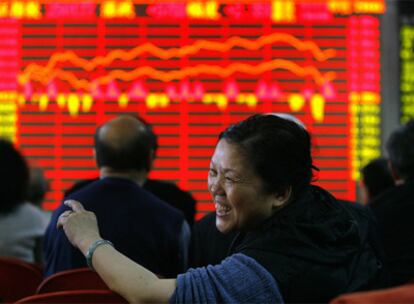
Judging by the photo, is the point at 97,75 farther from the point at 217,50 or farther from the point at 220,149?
the point at 220,149

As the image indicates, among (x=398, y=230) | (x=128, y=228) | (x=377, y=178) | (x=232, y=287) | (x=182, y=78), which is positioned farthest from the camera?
(x=182, y=78)

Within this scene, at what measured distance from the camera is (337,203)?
155 centimetres

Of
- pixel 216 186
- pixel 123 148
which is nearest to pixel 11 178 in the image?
pixel 123 148

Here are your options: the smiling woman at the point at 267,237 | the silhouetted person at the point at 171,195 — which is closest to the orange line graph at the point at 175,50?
the silhouetted person at the point at 171,195

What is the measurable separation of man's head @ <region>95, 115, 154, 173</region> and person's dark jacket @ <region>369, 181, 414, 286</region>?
3.07 feet

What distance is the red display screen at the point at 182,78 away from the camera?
15.3ft

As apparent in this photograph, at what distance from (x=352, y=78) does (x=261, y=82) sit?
2.03 ft

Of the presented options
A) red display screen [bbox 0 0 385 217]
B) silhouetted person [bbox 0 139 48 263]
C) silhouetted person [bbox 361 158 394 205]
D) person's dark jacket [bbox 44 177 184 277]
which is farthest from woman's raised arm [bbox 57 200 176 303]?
red display screen [bbox 0 0 385 217]

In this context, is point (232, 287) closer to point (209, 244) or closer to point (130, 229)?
point (209, 244)

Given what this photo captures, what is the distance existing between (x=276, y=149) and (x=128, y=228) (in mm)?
1091

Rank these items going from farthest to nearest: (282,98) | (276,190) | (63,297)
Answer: (282,98)
(63,297)
(276,190)

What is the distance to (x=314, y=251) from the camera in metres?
1.35

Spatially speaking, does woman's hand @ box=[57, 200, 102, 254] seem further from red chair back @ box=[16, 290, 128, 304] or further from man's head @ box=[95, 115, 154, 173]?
man's head @ box=[95, 115, 154, 173]

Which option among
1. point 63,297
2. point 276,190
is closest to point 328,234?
point 276,190
